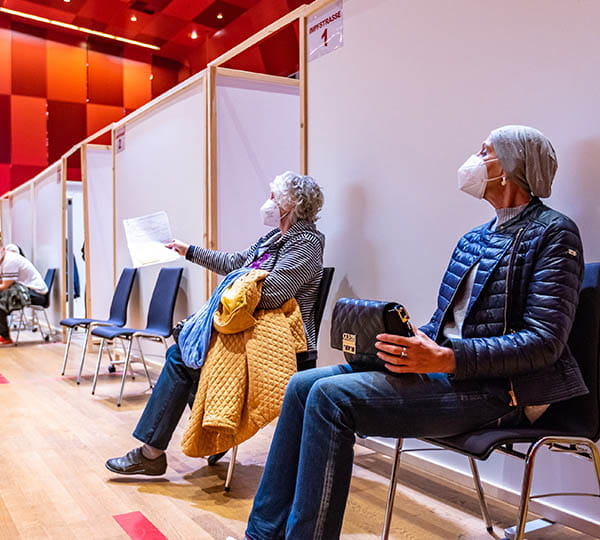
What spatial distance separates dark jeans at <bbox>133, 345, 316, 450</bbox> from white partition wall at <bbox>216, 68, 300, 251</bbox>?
1337mm

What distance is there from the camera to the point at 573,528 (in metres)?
1.90

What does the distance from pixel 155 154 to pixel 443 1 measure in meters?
2.74

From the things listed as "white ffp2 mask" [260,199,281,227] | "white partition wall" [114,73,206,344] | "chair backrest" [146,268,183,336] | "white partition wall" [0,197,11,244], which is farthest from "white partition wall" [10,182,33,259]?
"white ffp2 mask" [260,199,281,227]

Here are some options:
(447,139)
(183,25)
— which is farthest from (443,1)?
(183,25)

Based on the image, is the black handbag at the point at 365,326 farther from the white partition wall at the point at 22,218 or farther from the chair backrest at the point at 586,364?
the white partition wall at the point at 22,218

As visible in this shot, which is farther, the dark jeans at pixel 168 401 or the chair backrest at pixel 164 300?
the chair backrest at pixel 164 300

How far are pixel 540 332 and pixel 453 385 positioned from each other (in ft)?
0.76

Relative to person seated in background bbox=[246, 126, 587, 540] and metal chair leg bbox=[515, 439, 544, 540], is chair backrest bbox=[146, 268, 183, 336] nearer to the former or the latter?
person seated in background bbox=[246, 126, 587, 540]

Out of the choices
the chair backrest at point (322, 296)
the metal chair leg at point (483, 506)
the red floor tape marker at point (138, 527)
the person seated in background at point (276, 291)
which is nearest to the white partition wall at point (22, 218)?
the person seated in background at point (276, 291)

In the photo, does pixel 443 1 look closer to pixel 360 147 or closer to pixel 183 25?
pixel 360 147

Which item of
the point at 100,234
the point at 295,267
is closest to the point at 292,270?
the point at 295,267

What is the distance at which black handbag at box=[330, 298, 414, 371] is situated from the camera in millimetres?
1413

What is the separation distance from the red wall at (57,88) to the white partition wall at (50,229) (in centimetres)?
147

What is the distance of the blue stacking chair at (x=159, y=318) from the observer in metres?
3.80
